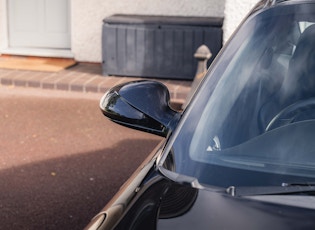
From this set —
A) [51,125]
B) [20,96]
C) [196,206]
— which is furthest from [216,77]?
[20,96]

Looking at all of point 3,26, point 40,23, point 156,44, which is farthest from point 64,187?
point 3,26

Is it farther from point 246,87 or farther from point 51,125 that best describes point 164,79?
point 246,87

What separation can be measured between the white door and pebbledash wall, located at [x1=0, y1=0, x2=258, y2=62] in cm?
17

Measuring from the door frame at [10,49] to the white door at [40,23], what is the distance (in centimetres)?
6

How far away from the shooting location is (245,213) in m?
2.10

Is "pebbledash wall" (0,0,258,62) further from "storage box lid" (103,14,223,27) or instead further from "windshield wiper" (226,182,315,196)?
"windshield wiper" (226,182,315,196)

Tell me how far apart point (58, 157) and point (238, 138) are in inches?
147

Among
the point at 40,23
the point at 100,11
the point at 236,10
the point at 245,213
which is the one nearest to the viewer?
the point at 245,213

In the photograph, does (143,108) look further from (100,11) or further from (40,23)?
(40,23)

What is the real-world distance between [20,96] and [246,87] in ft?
19.8

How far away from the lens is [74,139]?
6.71 metres

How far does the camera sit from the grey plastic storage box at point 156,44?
8.73m

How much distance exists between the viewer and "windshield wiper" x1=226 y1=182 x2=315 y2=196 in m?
2.21

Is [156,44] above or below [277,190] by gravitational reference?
below
